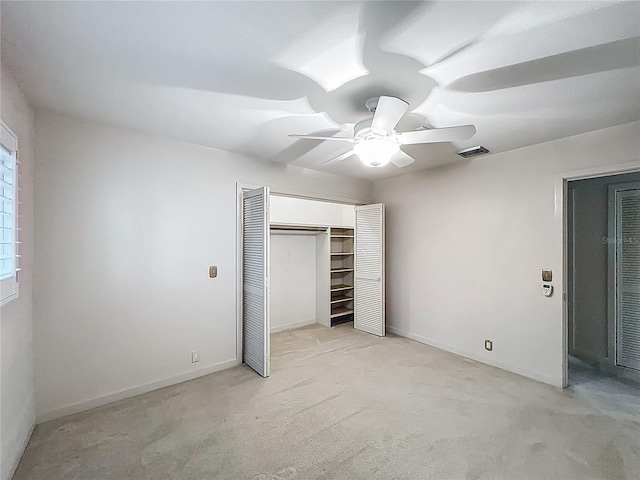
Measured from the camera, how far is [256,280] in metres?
3.20

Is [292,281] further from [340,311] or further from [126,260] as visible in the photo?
[126,260]

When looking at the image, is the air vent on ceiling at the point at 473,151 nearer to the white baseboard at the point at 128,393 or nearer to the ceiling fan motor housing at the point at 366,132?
the ceiling fan motor housing at the point at 366,132

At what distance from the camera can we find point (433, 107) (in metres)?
2.21

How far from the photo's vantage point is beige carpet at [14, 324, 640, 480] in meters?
1.83

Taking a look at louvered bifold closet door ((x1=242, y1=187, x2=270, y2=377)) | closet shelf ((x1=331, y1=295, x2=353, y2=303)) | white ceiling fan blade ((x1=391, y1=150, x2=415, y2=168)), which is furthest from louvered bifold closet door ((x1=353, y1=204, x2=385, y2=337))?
louvered bifold closet door ((x1=242, y1=187, x2=270, y2=377))

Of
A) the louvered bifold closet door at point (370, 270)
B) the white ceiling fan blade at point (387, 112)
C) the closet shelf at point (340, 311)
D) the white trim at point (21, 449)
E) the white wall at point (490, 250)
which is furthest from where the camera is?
the closet shelf at point (340, 311)

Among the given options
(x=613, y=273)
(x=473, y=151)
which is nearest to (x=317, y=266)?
(x=473, y=151)

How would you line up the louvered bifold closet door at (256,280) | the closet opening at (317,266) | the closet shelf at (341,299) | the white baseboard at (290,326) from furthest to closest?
the closet shelf at (341,299) < the white baseboard at (290,326) < the closet opening at (317,266) < the louvered bifold closet door at (256,280)

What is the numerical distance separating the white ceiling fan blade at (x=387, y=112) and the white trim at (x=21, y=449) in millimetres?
3033

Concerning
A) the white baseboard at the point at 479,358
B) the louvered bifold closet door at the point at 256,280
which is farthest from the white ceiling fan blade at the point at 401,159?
the white baseboard at the point at 479,358

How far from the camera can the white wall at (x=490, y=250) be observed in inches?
115

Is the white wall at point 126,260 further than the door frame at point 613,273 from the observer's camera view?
No

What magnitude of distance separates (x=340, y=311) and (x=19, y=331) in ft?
13.7

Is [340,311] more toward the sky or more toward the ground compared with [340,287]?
more toward the ground
